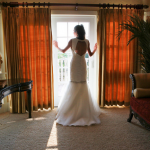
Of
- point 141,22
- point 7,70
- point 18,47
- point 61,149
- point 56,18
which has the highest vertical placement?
point 56,18

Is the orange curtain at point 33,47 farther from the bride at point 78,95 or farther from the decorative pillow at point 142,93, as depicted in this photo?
the decorative pillow at point 142,93

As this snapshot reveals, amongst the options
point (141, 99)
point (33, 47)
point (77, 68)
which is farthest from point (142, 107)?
point (33, 47)

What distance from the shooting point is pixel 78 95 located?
9.20 ft

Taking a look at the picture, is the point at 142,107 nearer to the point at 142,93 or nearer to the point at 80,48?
the point at 142,93

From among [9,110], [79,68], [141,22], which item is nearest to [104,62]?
[79,68]

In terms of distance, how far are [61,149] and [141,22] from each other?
273cm

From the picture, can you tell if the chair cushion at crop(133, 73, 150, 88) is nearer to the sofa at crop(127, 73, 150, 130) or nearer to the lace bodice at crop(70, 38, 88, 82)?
the sofa at crop(127, 73, 150, 130)

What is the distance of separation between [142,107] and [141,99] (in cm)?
21

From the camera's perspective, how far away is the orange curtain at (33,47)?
3.19m

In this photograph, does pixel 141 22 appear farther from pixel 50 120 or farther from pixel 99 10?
pixel 50 120

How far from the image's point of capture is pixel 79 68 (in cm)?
284

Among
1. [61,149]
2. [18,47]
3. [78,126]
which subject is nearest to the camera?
[61,149]

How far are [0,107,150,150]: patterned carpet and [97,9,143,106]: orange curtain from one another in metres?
0.65

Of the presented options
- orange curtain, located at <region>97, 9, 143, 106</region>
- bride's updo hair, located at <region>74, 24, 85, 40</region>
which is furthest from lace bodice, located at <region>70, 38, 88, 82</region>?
orange curtain, located at <region>97, 9, 143, 106</region>
